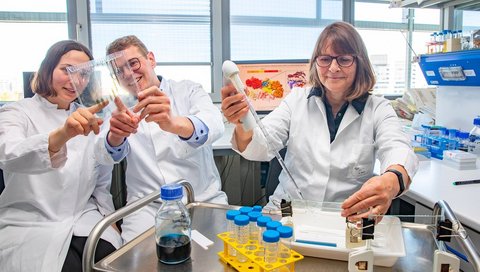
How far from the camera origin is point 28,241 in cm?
128

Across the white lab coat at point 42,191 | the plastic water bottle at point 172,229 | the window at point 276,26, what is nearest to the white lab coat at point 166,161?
the white lab coat at point 42,191

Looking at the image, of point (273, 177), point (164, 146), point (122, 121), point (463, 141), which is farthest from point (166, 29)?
point (463, 141)

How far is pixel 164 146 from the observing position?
1.54 m

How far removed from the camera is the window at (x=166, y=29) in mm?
2834

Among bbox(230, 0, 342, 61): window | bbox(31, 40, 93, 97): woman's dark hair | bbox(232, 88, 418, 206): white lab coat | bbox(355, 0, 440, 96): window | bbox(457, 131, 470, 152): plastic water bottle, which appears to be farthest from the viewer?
bbox(355, 0, 440, 96): window

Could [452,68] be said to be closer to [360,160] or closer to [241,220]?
[360,160]

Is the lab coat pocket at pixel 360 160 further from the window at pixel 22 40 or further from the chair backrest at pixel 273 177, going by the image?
the window at pixel 22 40

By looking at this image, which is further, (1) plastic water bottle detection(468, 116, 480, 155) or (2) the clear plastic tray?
(1) plastic water bottle detection(468, 116, 480, 155)

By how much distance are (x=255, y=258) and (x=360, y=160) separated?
78cm

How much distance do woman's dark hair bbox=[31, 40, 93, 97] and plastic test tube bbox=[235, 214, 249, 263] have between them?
110 centimetres

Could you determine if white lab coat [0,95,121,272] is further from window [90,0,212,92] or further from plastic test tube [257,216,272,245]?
window [90,0,212,92]

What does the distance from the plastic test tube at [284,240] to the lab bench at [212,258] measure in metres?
0.06

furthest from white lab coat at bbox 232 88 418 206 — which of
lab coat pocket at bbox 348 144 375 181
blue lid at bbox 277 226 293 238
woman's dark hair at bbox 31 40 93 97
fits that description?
woman's dark hair at bbox 31 40 93 97

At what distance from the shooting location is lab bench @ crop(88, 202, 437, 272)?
79 centimetres
